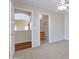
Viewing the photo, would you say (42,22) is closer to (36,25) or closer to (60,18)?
(60,18)

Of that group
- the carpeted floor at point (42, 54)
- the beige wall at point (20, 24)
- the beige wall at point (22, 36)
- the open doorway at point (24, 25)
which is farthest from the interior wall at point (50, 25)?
the beige wall at point (20, 24)

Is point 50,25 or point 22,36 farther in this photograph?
point 22,36

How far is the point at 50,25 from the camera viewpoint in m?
6.86

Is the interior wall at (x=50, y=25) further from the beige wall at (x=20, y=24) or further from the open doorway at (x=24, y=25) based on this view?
the beige wall at (x=20, y=24)

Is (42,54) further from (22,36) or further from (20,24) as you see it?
(20,24)

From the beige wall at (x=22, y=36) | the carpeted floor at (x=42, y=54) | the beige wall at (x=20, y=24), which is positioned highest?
the beige wall at (x=20, y=24)

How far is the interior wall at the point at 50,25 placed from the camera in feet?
18.0

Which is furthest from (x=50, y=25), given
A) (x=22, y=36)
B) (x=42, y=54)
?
(x=42, y=54)

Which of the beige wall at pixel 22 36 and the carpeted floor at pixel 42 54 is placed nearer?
the carpeted floor at pixel 42 54

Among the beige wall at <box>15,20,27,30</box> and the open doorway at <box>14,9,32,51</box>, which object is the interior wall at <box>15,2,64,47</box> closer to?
the open doorway at <box>14,9,32,51</box>

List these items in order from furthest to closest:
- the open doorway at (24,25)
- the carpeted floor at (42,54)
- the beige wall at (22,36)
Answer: the open doorway at (24,25) → the beige wall at (22,36) → the carpeted floor at (42,54)

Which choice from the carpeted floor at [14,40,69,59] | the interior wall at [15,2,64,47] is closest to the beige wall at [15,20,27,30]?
the interior wall at [15,2,64,47]

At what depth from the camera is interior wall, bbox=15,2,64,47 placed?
5.49 m

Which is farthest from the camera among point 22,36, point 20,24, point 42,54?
point 20,24
